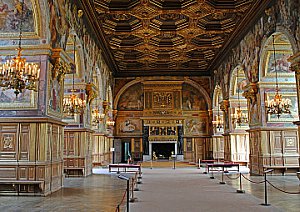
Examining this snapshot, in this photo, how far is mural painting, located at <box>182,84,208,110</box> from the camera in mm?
29538

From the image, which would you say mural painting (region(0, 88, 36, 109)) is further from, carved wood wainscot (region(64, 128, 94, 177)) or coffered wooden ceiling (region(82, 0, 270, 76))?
coffered wooden ceiling (region(82, 0, 270, 76))

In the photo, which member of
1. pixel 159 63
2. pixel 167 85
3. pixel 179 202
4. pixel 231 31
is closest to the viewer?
pixel 179 202

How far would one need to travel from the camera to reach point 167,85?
94.9ft

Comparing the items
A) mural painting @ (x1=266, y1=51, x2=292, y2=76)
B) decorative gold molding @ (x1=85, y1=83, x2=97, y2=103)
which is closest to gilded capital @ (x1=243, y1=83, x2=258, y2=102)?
mural painting @ (x1=266, y1=51, x2=292, y2=76)

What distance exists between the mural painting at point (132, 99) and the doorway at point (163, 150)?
409 cm

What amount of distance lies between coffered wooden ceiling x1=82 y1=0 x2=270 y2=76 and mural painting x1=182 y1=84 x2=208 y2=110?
3276 mm

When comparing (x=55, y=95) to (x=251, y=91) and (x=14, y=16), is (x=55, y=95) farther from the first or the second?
(x=251, y=91)

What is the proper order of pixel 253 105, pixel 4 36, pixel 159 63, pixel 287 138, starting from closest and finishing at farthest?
pixel 4 36 → pixel 287 138 → pixel 253 105 → pixel 159 63

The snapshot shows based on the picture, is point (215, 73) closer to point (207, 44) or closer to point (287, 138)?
point (207, 44)

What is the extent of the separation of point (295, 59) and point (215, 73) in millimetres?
15638

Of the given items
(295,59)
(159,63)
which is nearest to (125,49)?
(159,63)

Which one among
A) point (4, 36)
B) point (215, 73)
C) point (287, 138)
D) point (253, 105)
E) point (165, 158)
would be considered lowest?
point (165, 158)

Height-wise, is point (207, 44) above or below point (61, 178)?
above

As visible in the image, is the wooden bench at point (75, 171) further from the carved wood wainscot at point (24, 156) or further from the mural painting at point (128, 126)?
the mural painting at point (128, 126)
